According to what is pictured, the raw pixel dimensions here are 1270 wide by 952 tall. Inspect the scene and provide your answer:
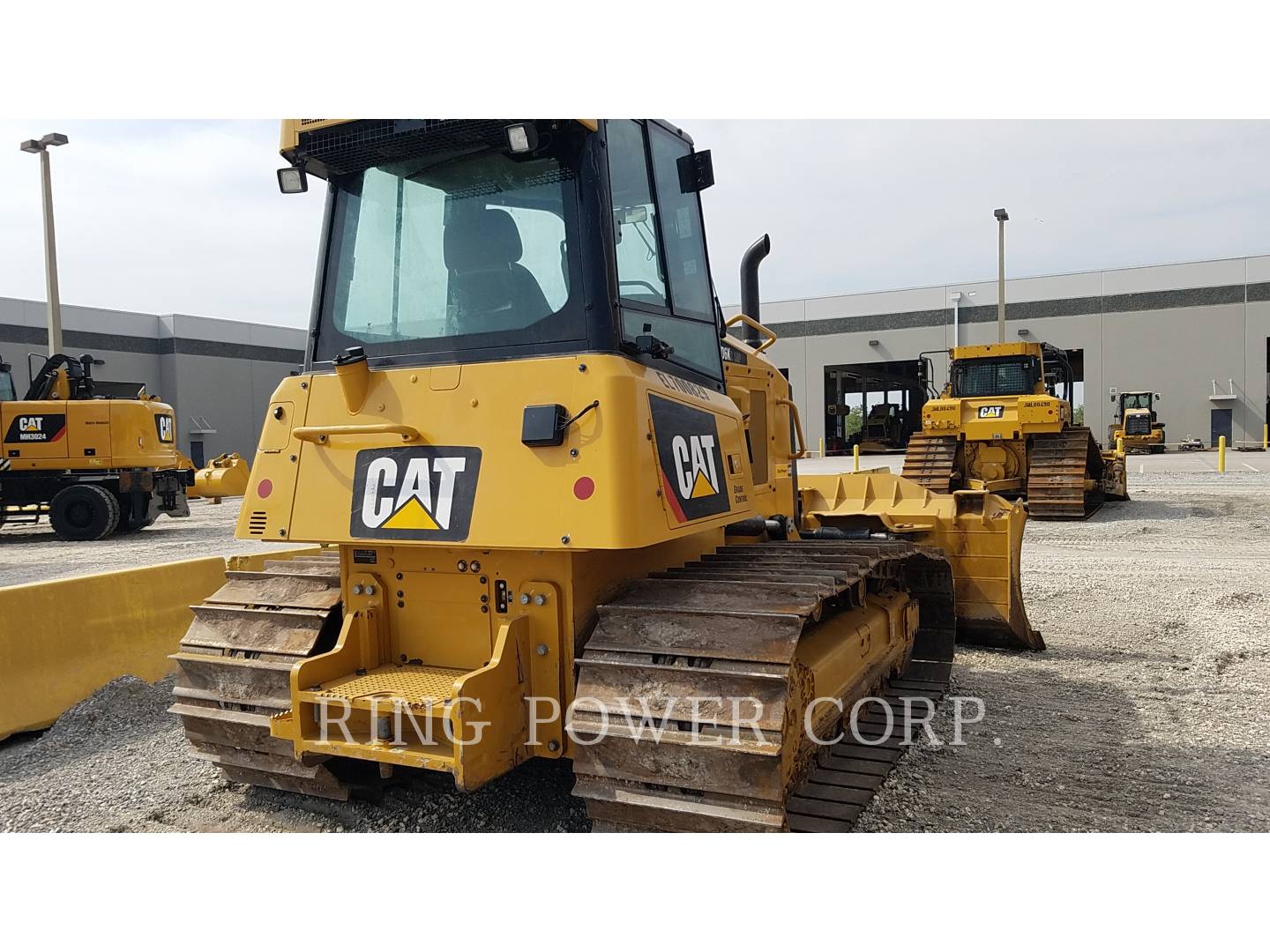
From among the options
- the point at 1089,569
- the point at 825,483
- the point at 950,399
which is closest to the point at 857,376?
the point at 950,399

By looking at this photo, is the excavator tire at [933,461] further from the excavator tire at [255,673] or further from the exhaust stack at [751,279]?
the excavator tire at [255,673]

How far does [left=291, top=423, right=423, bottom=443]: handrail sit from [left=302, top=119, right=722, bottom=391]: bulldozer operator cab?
0.92 ft

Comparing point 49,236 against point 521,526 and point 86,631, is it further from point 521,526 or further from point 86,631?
point 521,526

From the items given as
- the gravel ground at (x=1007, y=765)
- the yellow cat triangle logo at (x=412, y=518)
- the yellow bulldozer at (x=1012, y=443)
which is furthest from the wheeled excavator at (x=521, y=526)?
the yellow bulldozer at (x=1012, y=443)

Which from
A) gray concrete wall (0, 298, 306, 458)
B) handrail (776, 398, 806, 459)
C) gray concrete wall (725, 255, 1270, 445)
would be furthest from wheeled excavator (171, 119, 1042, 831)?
gray concrete wall (725, 255, 1270, 445)

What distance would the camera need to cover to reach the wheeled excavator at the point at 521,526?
2959mm

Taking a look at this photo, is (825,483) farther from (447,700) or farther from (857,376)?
(857,376)

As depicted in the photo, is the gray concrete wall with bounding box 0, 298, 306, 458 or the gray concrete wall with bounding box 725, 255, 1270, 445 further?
the gray concrete wall with bounding box 725, 255, 1270, 445

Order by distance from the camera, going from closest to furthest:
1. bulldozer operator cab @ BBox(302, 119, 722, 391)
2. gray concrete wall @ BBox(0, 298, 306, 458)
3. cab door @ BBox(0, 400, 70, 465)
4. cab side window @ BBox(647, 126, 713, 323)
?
bulldozer operator cab @ BBox(302, 119, 722, 391) → cab side window @ BBox(647, 126, 713, 323) → cab door @ BBox(0, 400, 70, 465) → gray concrete wall @ BBox(0, 298, 306, 458)

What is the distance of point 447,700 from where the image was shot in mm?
3115

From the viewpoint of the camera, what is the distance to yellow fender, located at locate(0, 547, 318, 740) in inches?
192

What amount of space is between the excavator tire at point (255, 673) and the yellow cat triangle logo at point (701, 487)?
5.07 ft

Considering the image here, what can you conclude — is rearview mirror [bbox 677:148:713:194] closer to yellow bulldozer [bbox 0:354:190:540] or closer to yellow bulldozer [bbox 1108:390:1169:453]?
yellow bulldozer [bbox 0:354:190:540]

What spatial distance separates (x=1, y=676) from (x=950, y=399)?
15.4 meters
